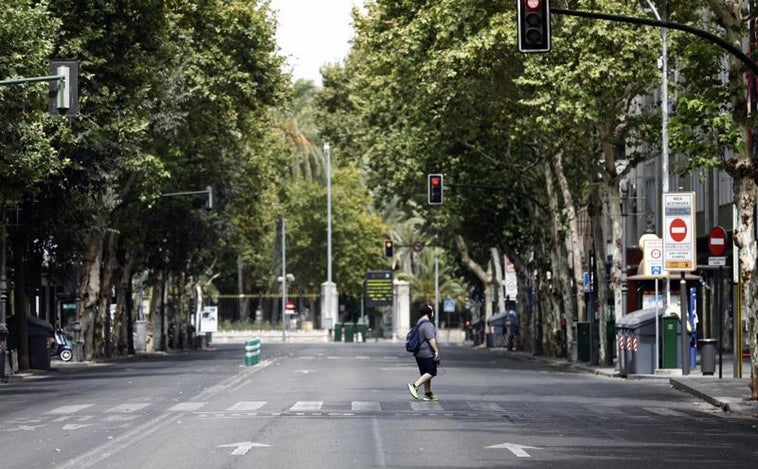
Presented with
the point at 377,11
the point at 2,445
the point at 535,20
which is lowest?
the point at 2,445

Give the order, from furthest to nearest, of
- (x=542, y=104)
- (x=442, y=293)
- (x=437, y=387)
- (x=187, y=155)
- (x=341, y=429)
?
(x=442, y=293) → (x=187, y=155) → (x=542, y=104) → (x=437, y=387) → (x=341, y=429)

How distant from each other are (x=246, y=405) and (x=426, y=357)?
3951 mm

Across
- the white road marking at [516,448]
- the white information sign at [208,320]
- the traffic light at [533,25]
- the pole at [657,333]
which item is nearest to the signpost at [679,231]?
the pole at [657,333]

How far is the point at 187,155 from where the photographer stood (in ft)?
225

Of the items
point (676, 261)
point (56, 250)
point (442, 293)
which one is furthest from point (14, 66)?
point (442, 293)

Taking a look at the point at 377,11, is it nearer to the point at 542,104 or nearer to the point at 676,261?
the point at 542,104

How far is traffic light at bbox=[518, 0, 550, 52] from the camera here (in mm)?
24266

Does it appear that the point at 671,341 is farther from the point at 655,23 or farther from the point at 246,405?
the point at 655,23

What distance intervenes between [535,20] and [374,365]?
97.3ft

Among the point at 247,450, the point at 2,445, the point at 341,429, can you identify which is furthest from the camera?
the point at 341,429

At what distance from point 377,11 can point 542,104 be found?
11574 mm

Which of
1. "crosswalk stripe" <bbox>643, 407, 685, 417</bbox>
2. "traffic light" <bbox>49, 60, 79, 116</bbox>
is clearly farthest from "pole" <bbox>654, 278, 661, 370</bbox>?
"traffic light" <bbox>49, 60, 79, 116</bbox>

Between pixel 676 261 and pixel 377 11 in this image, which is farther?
pixel 377 11

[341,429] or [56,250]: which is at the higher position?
[56,250]
